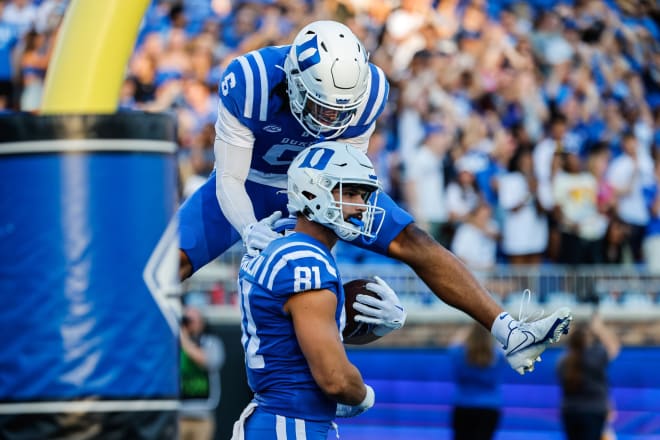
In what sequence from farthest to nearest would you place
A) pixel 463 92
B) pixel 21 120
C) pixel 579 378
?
1. pixel 463 92
2. pixel 579 378
3. pixel 21 120

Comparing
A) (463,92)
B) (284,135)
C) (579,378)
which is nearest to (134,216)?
(284,135)

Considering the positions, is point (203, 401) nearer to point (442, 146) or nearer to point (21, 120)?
point (442, 146)

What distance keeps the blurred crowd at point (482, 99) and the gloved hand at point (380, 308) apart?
5.61 metres

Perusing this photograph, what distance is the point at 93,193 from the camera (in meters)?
3.36

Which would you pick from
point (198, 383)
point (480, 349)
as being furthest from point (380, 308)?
point (198, 383)

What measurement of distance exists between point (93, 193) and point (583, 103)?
1071 centimetres

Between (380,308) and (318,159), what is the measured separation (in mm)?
669

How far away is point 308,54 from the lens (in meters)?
5.21

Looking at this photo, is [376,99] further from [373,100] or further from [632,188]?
[632,188]

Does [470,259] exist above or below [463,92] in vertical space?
below

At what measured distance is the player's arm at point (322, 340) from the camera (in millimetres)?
4383

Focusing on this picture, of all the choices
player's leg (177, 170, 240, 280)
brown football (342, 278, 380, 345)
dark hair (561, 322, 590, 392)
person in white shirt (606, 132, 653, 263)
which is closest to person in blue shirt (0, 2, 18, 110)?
dark hair (561, 322, 590, 392)

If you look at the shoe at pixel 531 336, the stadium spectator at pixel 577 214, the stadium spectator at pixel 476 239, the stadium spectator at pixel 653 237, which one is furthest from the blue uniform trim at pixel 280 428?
the stadium spectator at pixel 653 237

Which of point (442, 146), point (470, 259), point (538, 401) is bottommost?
point (538, 401)
